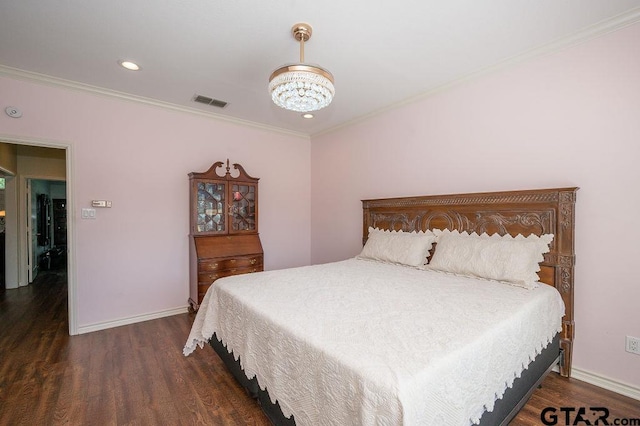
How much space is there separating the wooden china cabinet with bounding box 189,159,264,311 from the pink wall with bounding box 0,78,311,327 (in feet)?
0.75

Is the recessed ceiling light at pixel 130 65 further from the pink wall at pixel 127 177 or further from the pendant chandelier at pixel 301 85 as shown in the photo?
the pendant chandelier at pixel 301 85

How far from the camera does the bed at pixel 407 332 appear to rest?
3.43 feet

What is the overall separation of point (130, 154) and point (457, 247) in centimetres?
361

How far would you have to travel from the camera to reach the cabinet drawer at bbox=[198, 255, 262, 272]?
11.3 ft

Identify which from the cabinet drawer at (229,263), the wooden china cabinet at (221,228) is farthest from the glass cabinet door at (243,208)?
the cabinet drawer at (229,263)

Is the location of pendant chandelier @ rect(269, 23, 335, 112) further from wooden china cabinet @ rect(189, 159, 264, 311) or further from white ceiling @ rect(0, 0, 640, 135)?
wooden china cabinet @ rect(189, 159, 264, 311)

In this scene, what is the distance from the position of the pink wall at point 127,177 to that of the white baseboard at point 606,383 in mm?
3960

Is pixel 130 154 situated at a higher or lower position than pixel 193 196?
higher

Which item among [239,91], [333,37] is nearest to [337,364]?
[333,37]

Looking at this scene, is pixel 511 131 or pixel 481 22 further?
pixel 511 131

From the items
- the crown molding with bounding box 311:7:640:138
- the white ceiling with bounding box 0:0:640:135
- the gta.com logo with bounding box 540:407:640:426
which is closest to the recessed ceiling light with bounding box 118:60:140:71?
the white ceiling with bounding box 0:0:640:135

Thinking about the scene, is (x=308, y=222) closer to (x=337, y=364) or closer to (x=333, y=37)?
(x=333, y=37)

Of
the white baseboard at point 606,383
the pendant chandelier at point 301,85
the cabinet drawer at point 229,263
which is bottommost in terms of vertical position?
the white baseboard at point 606,383

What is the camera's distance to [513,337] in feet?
4.89
